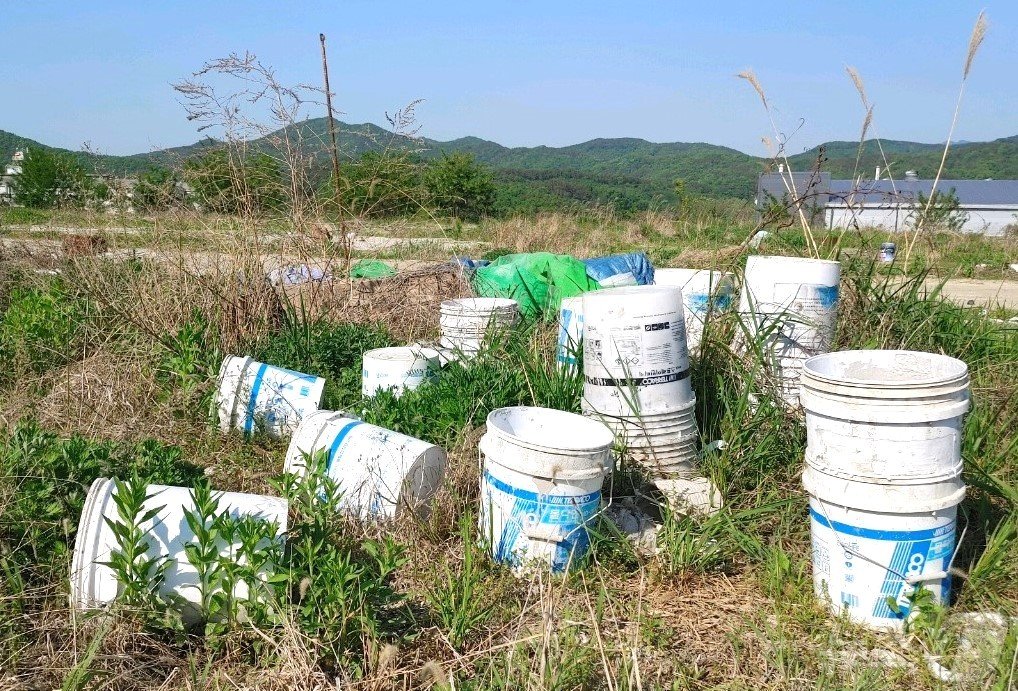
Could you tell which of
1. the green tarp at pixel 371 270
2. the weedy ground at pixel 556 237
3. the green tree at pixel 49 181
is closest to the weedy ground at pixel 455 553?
the weedy ground at pixel 556 237

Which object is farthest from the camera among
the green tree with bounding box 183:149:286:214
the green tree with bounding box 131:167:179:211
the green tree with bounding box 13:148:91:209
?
the green tree with bounding box 13:148:91:209

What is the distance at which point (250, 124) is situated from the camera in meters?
5.36

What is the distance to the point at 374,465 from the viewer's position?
131 inches

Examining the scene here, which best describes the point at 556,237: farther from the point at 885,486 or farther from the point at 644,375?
the point at 885,486

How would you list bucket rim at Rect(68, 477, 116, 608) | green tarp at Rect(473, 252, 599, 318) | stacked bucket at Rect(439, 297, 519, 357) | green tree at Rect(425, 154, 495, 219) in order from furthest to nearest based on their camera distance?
1. green tree at Rect(425, 154, 495, 219)
2. green tarp at Rect(473, 252, 599, 318)
3. stacked bucket at Rect(439, 297, 519, 357)
4. bucket rim at Rect(68, 477, 116, 608)

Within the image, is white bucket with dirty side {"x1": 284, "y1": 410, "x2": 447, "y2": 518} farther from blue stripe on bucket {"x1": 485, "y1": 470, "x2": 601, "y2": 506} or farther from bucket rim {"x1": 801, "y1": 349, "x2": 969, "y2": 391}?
bucket rim {"x1": 801, "y1": 349, "x2": 969, "y2": 391}

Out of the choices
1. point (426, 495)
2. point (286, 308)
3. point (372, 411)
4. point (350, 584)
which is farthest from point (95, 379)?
point (350, 584)

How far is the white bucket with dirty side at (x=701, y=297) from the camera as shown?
14.4 feet

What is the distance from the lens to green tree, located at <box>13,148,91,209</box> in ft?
22.6

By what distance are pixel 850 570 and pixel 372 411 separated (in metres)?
2.33

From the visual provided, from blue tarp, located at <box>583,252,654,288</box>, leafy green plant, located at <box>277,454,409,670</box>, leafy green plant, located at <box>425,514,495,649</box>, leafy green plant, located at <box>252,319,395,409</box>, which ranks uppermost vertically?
blue tarp, located at <box>583,252,654,288</box>

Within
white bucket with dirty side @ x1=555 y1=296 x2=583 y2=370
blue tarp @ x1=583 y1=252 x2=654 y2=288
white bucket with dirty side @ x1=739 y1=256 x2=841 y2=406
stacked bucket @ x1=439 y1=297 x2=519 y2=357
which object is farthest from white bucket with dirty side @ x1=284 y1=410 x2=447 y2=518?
blue tarp @ x1=583 y1=252 x2=654 y2=288

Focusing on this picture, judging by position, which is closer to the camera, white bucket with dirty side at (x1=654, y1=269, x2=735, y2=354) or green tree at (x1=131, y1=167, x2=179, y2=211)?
white bucket with dirty side at (x1=654, y1=269, x2=735, y2=354)

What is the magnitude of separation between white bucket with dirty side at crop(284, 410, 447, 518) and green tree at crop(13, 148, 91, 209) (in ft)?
13.8
